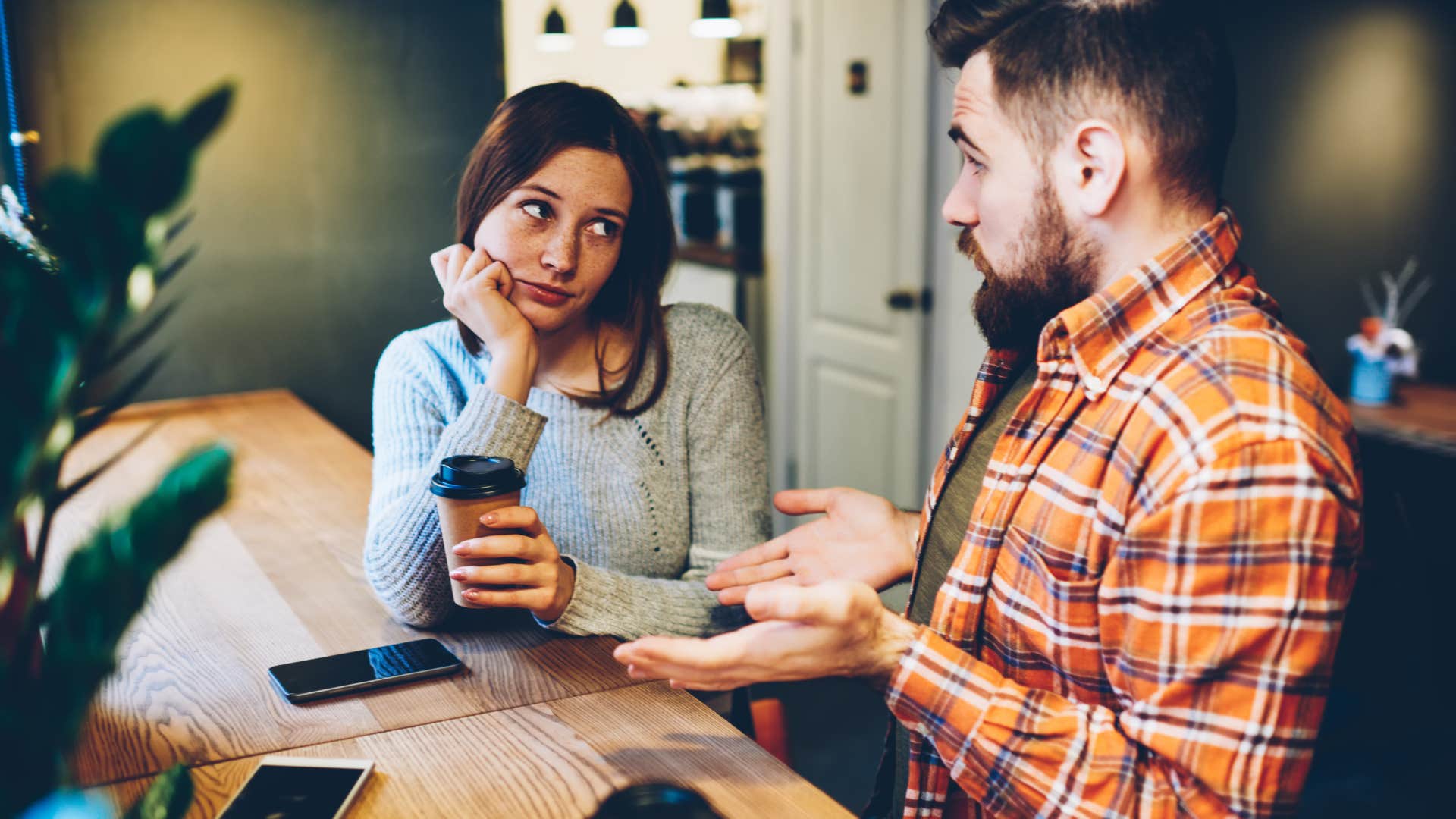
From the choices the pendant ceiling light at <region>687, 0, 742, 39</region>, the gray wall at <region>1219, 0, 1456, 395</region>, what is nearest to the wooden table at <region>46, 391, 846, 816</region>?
the gray wall at <region>1219, 0, 1456, 395</region>

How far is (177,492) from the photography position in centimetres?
47

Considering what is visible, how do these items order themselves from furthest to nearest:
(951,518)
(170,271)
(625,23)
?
1. (625,23)
2. (951,518)
3. (170,271)

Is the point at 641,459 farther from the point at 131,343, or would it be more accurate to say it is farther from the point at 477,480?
the point at 131,343

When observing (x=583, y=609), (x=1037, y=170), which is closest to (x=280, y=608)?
(x=583, y=609)

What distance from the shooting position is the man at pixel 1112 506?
2.96 ft

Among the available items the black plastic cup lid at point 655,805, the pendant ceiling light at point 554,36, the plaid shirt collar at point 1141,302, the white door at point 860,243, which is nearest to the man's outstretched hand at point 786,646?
the black plastic cup lid at point 655,805

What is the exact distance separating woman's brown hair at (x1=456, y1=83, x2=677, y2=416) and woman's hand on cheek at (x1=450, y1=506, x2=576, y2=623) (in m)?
0.36

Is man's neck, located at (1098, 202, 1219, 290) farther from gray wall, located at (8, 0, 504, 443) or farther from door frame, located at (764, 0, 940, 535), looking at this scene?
door frame, located at (764, 0, 940, 535)

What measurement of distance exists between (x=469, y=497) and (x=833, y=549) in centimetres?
47

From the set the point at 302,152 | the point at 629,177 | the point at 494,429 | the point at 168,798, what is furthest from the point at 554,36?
the point at 168,798

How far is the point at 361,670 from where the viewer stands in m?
1.24

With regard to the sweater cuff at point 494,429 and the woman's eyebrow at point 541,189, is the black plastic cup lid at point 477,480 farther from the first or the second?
the woman's eyebrow at point 541,189

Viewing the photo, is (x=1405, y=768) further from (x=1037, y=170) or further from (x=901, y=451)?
(x=1037, y=170)

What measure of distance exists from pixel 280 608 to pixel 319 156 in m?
1.49
